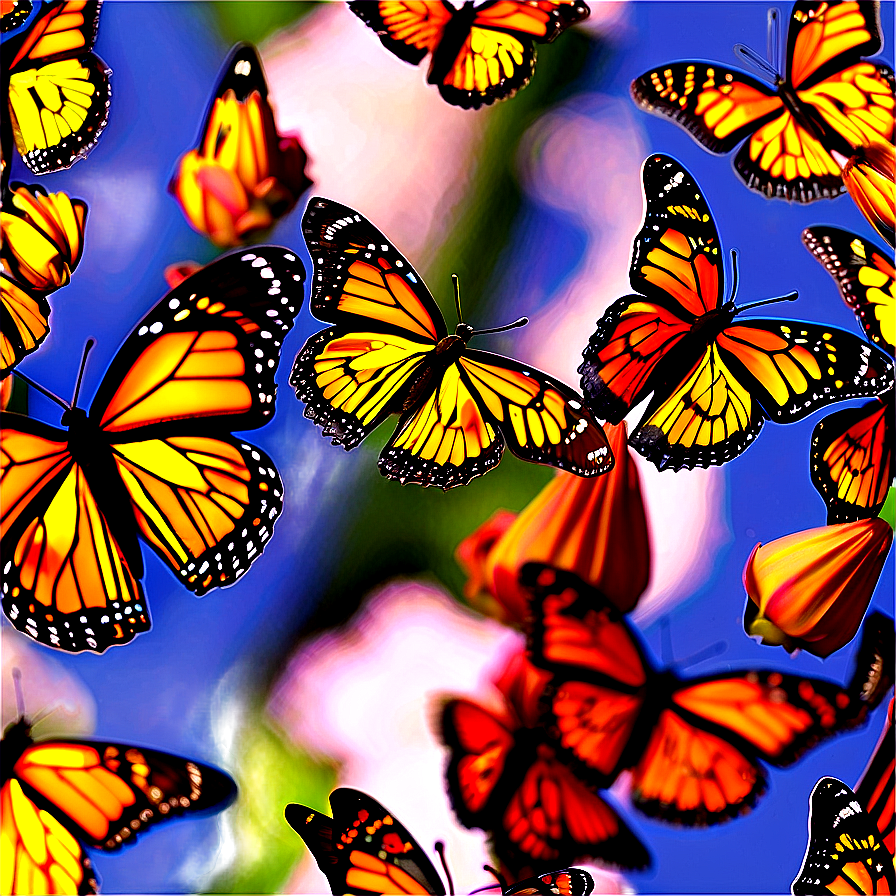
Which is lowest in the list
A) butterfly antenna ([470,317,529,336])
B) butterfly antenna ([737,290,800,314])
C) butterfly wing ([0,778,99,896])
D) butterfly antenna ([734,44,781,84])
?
butterfly wing ([0,778,99,896])

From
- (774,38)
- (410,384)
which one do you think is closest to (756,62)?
(774,38)

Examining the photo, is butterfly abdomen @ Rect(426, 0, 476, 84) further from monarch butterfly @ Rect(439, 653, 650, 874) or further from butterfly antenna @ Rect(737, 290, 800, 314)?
monarch butterfly @ Rect(439, 653, 650, 874)

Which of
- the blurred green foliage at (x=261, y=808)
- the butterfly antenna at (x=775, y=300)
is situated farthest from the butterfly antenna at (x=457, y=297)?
the blurred green foliage at (x=261, y=808)

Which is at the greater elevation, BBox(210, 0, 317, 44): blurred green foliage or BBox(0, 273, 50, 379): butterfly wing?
BBox(210, 0, 317, 44): blurred green foliage

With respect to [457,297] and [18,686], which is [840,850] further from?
[18,686]

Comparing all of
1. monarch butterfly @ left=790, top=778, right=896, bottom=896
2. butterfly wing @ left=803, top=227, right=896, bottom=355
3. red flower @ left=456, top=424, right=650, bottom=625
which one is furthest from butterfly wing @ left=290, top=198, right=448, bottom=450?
monarch butterfly @ left=790, top=778, right=896, bottom=896

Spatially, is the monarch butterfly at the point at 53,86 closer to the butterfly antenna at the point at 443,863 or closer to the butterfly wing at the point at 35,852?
the butterfly wing at the point at 35,852
